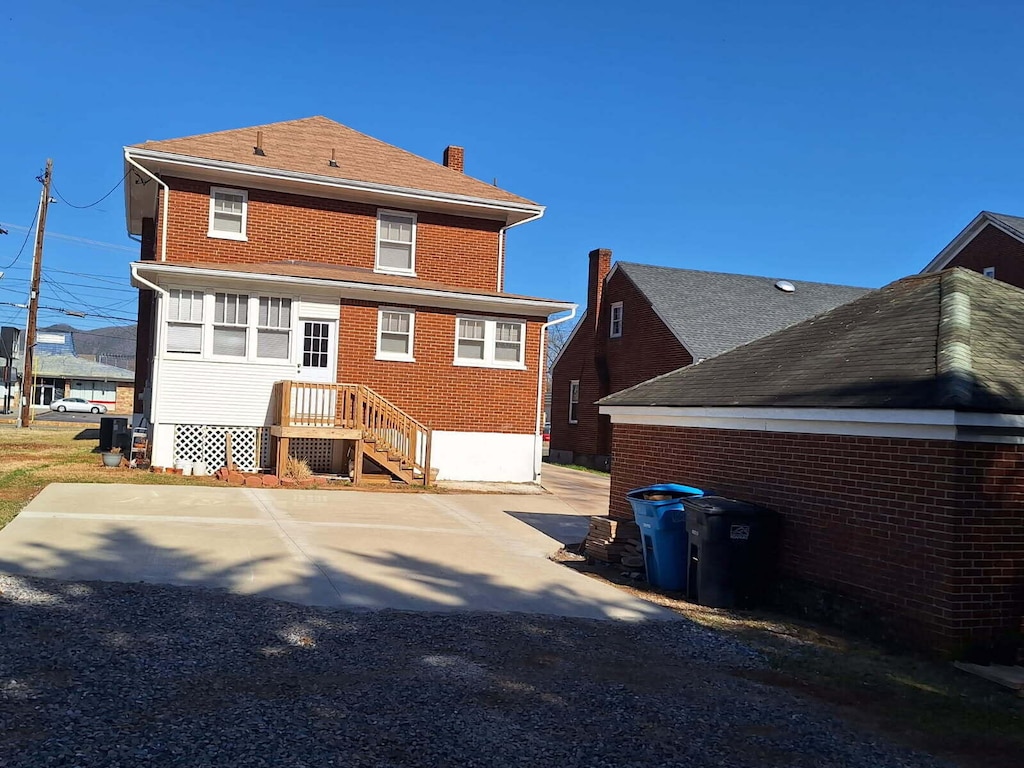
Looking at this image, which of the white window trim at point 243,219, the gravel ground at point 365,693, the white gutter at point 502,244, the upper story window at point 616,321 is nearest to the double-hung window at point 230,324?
the white window trim at point 243,219

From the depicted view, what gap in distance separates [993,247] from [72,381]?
65395mm

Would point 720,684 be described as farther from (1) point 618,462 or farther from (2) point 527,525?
(2) point 527,525

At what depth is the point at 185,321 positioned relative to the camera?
18109 millimetres

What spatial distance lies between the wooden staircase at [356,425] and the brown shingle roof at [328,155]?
5443 millimetres

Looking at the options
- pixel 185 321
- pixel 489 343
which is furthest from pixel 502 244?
pixel 185 321

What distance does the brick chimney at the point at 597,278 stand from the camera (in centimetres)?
3244

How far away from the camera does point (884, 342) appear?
379 inches

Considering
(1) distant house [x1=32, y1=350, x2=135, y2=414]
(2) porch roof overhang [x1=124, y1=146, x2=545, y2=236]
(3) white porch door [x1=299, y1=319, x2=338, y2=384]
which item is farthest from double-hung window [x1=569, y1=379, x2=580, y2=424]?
(1) distant house [x1=32, y1=350, x2=135, y2=414]

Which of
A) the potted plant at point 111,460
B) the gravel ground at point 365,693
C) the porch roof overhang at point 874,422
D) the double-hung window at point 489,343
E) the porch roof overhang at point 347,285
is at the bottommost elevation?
the gravel ground at point 365,693

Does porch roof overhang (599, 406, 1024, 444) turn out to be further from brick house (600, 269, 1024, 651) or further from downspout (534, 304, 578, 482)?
downspout (534, 304, 578, 482)

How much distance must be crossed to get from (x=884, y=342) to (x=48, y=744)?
8.67 metres

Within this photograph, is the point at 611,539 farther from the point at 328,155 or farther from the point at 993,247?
the point at 993,247

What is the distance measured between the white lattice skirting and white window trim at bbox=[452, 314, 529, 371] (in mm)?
4760

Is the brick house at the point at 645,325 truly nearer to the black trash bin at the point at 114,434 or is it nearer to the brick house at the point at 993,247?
the brick house at the point at 993,247
